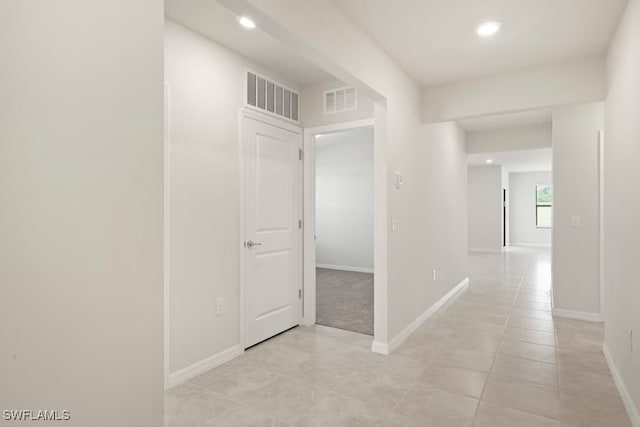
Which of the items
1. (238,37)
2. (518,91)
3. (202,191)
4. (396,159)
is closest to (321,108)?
(396,159)

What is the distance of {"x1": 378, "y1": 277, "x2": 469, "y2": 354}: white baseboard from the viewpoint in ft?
10.3

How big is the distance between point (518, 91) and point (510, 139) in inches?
134

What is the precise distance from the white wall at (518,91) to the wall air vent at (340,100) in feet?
2.82

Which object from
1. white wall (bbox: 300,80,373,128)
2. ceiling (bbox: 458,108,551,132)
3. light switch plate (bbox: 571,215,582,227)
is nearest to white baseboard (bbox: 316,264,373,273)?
ceiling (bbox: 458,108,551,132)

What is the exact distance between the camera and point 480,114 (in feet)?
11.8

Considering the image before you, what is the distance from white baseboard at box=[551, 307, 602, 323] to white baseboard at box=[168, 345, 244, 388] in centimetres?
368

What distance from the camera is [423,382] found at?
2.58 meters

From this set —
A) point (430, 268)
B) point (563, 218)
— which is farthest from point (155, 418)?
point (563, 218)

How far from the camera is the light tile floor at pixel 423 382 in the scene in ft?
7.06

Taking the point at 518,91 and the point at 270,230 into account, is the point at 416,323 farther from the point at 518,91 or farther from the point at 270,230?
the point at 518,91

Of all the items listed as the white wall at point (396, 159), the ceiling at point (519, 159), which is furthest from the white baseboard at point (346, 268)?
the ceiling at point (519, 159)

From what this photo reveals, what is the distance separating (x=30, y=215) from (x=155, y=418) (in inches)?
31.1

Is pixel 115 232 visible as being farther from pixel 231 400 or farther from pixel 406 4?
pixel 406 4

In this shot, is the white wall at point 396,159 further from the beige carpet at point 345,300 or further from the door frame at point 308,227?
the door frame at point 308,227
